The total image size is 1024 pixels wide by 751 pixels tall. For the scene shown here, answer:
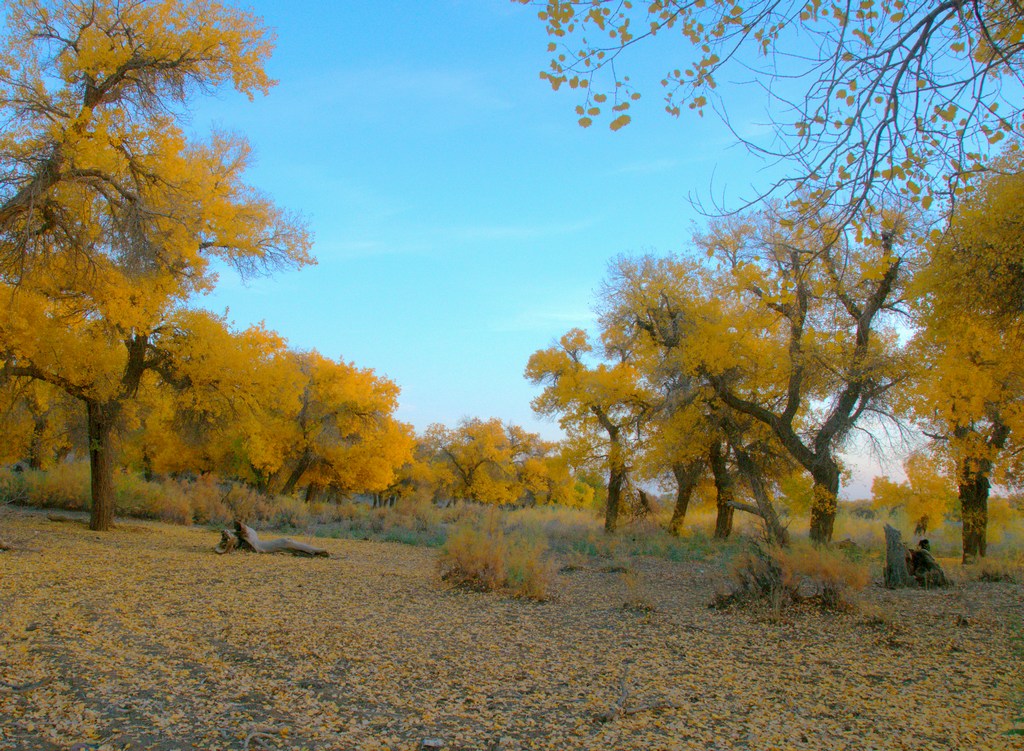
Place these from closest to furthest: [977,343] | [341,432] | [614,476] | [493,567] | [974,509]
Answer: [493,567], [977,343], [974,509], [614,476], [341,432]

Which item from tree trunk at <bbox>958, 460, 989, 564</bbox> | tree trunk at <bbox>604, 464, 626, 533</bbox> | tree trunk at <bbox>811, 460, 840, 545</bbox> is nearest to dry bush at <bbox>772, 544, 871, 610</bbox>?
tree trunk at <bbox>811, 460, 840, 545</bbox>

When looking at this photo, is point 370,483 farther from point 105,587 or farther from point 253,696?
point 253,696

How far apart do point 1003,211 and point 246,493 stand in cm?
1945

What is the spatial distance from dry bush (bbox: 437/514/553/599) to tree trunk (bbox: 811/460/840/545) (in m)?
8.21

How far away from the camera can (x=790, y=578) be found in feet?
22.3

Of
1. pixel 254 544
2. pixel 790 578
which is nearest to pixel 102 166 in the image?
pixel 254 544

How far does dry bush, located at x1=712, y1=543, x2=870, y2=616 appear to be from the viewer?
6.71 metres

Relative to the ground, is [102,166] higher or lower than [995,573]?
higher

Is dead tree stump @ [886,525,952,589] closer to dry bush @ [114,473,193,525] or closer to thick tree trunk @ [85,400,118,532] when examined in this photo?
thick tree trunk @ [85,400,118,532]

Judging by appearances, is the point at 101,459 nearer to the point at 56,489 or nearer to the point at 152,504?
the point at 152,504

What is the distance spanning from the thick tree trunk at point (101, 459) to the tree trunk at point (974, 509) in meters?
17.4

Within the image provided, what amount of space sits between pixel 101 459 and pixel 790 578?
38.1 ft

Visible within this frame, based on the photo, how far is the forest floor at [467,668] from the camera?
3.30m

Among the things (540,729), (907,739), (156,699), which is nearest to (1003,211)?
(907,739)
